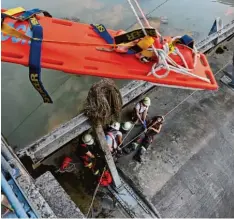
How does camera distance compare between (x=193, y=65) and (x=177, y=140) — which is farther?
(x=177, y=140)

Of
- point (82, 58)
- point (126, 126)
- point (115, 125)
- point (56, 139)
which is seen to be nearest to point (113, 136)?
point (115, 125)

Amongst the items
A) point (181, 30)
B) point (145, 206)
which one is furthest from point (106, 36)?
point (181, 30)

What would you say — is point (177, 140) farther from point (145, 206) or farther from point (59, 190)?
point (59, 190)

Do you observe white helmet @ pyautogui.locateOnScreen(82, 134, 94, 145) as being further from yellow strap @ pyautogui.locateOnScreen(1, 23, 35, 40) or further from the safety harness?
yellow strap @ pyautogui.locateOnScreen(1, 23, 35, 40)

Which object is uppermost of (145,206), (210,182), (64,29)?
(64,29)

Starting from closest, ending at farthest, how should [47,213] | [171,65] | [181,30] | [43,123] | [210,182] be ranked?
[47,213] < [171,65] < [210,182] < [43,123] < [181,30]

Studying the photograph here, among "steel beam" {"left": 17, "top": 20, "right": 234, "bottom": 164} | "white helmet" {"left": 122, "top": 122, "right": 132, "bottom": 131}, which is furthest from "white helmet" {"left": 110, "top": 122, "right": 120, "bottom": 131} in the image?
"steel beam" {"left": 17, "top": 20, "right": 234, "bottom": 164}
